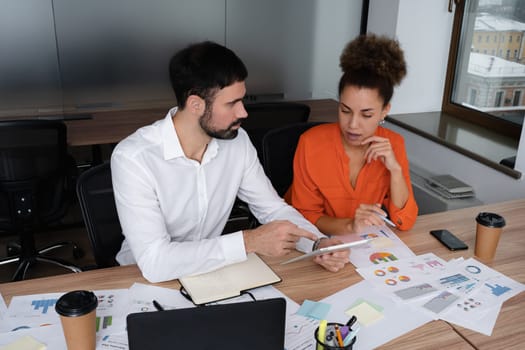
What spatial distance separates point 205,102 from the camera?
158 centimetres

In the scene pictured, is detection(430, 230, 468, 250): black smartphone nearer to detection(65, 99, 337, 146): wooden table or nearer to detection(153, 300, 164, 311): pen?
detection(153, 300, 164, 311): pen

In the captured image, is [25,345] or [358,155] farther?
[358,155]

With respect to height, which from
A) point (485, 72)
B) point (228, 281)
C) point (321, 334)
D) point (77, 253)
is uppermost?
point (485, 72)

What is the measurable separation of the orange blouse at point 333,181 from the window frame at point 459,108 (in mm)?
1374

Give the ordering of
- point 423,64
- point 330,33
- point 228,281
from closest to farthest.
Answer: point 228,281
point 423,64
point 330,33

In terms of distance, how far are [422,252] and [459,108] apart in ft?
6.77

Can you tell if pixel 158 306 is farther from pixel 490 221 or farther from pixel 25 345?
pixel 490 221

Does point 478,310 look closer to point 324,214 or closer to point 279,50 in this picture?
point 324,214

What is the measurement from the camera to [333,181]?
196 centimetres

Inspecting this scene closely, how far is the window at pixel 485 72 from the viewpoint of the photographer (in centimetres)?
298

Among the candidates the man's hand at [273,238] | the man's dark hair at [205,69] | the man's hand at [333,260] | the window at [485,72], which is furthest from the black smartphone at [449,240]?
the window at [485,72]

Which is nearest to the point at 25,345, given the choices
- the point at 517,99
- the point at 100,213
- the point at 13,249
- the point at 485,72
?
the point at 100,213

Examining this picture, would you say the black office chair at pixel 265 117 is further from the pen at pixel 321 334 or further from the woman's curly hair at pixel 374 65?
the pen at pixel 321 334

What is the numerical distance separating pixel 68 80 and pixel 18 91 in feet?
1.01
